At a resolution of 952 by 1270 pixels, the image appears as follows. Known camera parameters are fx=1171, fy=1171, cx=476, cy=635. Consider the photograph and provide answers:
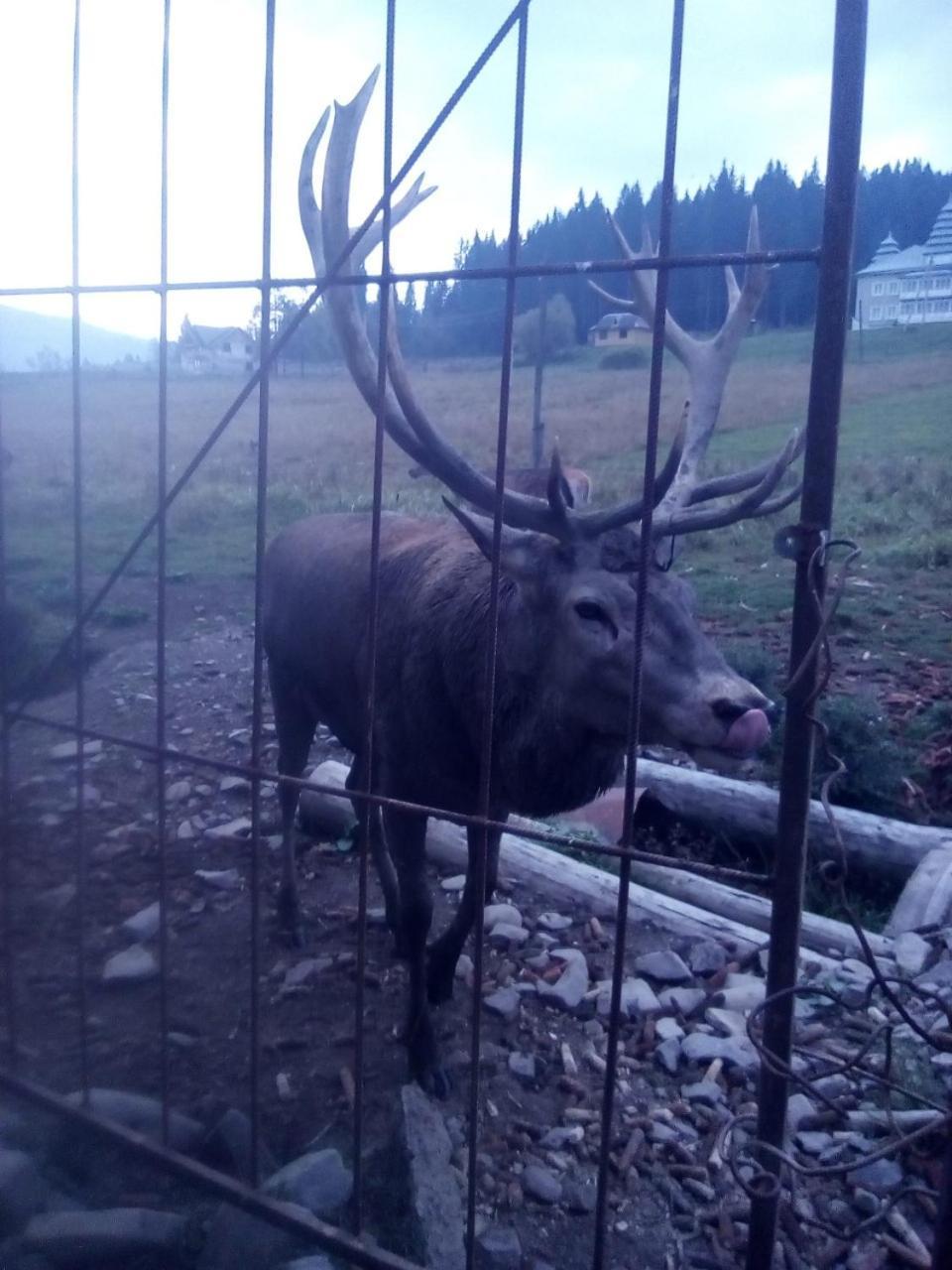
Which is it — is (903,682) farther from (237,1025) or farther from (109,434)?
(109,434)

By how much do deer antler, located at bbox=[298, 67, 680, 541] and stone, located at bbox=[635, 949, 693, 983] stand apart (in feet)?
6.74

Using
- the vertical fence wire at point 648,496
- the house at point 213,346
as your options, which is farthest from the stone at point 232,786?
the vertical fence wire at point 648,496

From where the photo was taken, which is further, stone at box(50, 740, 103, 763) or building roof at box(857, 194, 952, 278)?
building roof at box(857, 194, 952, 278)

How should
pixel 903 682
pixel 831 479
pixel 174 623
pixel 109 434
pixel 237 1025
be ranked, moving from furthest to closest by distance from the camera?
pixel 109 434, pixel 174 623, pixel 903 682, pixel 237 1025, pixel 831 479

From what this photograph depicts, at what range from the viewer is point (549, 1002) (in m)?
4.58

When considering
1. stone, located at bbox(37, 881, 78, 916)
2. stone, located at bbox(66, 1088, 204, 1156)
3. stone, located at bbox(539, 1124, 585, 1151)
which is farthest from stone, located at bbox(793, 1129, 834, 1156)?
stone, located at bbox(37, 881, 78, 916)

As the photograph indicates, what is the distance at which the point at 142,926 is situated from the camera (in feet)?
16.3

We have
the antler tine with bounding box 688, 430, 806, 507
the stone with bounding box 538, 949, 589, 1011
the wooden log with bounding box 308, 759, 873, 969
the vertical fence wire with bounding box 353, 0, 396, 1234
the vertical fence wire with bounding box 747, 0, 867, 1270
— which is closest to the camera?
the vertical fence wire with bounding box 747, 0, 867, 1270

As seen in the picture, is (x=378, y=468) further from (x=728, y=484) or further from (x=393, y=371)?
(x=728, y=484)

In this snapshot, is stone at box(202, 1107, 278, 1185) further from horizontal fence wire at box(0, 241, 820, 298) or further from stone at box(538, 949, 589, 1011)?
horizontal fence wire at box(0, 241, 820, 298)

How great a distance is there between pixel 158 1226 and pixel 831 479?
258 cm

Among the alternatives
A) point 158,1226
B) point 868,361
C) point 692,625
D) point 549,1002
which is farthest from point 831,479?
point 868,361

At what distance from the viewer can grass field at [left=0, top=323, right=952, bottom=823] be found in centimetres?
971

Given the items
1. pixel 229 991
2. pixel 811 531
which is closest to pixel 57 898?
pixel 229 991
